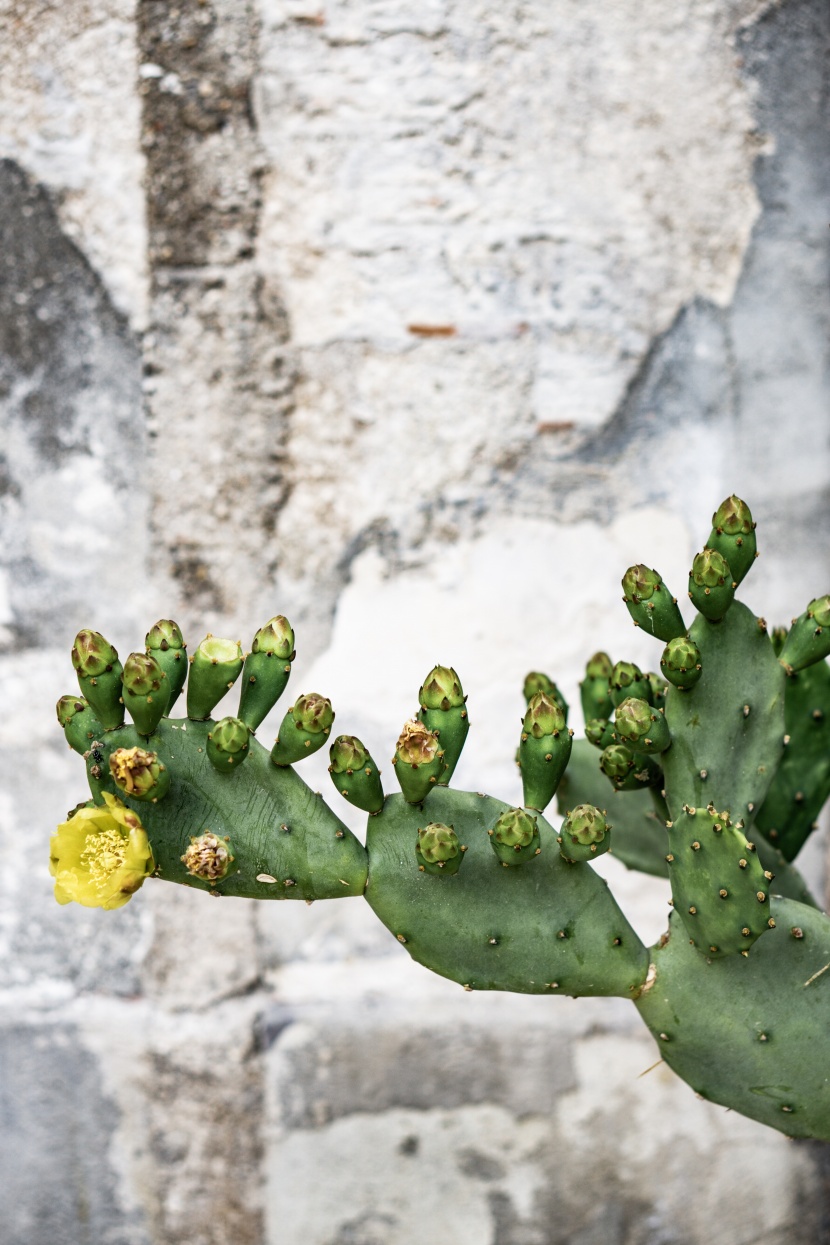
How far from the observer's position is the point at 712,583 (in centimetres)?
83

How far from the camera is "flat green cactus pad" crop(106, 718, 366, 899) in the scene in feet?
2.47

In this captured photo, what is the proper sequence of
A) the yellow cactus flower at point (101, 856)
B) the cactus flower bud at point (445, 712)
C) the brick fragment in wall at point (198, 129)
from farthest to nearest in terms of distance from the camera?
1. the brick fragment in wall at point (198, 129)
2. the cactus flower bud at point (445, 712)
3. the yellow cactus flower at point (101, 856)

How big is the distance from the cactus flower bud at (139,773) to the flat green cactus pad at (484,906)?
18cm

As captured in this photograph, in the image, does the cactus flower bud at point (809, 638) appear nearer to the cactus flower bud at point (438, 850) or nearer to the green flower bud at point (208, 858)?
the cactus flower bud at point (438, 850)

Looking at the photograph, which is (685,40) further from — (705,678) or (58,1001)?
(58,1001)

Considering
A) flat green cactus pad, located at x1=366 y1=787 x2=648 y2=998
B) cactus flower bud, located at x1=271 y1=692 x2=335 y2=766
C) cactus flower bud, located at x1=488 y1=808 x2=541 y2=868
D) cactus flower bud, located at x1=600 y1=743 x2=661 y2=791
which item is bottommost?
flat green cactus pad, located at x1=366 y1=787 x2=648 y2=998

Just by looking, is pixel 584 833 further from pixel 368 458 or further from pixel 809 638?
pixel 368 458

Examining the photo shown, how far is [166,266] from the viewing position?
4.74ft

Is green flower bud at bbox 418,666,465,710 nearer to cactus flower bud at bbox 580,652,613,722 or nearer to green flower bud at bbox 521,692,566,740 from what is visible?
green flower bud at bbox 521,692,566,740

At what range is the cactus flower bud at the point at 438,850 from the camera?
2.47ft

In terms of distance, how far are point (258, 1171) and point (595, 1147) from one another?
54cm

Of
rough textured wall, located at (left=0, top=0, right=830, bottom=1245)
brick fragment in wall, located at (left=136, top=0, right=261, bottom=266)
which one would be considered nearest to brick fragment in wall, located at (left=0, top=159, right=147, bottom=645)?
rough textured wall, located at (left=0, top=0, right=830, bottom=1245)

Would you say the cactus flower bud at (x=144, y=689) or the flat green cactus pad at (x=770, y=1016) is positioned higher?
the cactus flower bud at (x=144, y=689)

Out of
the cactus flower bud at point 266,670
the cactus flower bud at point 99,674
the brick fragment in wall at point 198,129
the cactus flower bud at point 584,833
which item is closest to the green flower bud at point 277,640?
the cactus flower bud at point 266,670
